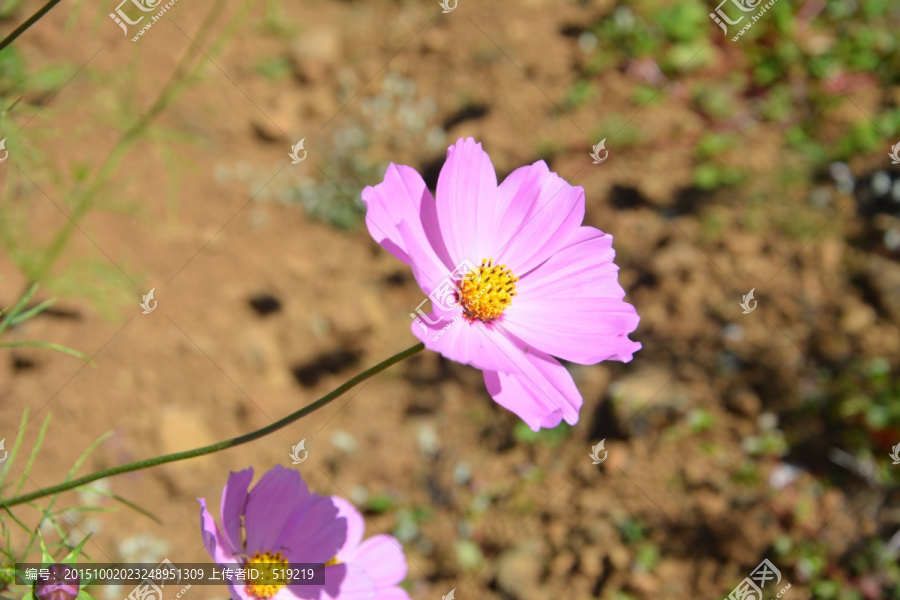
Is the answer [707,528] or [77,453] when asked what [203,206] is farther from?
[707,528]

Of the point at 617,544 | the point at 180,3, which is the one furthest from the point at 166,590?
the point at 180,3

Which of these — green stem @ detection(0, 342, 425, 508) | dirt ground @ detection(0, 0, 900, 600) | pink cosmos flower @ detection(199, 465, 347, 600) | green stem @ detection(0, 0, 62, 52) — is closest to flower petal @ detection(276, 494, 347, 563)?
pink cosmos flower @ detection(199, 465, 347, 600)

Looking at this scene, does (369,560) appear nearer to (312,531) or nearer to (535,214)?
(312,531)

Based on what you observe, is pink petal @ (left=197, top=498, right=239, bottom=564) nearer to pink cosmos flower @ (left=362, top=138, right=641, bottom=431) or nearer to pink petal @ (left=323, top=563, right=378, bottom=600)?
pink petal @ (left=323, top=563, right=378, bottom=600)

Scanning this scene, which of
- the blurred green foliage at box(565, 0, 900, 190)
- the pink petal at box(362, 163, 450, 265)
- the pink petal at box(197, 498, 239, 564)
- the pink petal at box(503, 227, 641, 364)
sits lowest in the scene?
the blurred green foliage at box(565, 0, 900, 190)

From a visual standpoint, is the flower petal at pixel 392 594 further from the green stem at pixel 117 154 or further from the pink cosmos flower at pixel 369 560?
the green stem at pixel 117 154

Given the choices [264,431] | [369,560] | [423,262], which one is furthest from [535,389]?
[369,560]
